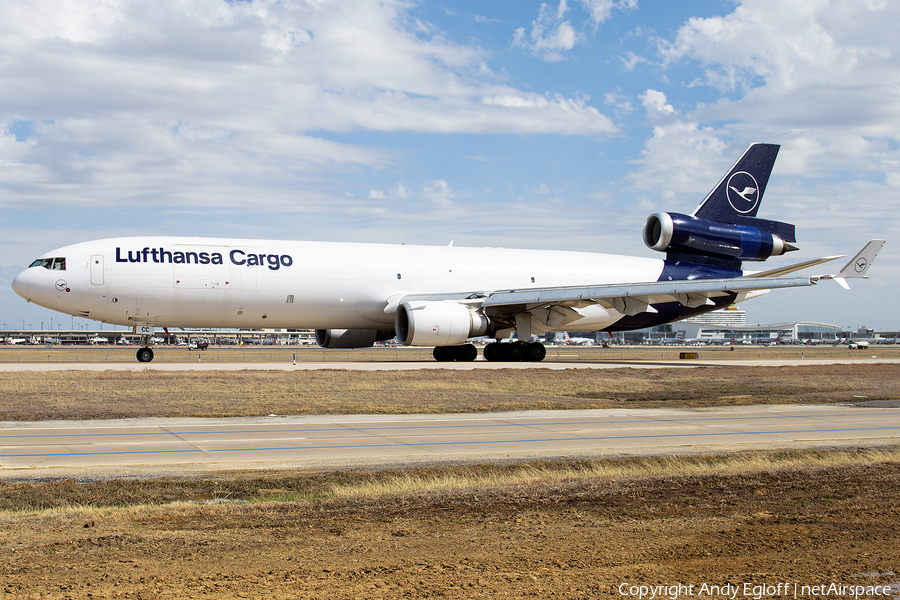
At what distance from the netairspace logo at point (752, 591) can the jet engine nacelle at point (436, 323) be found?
24.4m

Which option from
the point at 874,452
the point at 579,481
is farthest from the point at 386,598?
the point at 874,452

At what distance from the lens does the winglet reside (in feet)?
98.9

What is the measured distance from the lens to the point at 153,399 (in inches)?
675

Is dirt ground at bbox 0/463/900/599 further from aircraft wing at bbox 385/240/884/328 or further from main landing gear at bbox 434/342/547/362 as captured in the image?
main landing gear at bbox 434/342/547/362

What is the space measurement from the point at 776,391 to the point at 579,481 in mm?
15004

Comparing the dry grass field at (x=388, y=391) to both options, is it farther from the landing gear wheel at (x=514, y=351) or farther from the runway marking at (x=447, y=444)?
the landing gear wheel at (x=514, y=351)

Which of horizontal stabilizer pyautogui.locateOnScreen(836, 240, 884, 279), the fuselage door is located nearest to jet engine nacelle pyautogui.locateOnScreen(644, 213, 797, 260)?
horizontal stabilizer pyautogui.locateOnScreen(836, 240, 884, 279)

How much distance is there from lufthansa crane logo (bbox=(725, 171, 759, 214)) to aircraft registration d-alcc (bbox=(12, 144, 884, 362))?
67 millimetres

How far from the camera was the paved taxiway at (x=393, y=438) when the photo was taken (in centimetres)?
1023

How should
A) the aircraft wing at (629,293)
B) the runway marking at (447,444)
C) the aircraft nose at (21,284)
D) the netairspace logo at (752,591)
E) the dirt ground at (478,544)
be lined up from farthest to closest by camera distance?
the aircraft wing at (629,293) < the aircraft nose at (21,284) < the runway marking at (447,444) < the dirt ground at (478,544) < the netairspace logo at (752,591)

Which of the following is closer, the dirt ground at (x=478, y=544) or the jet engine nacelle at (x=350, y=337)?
the dirt ground at (x=478, y=544)

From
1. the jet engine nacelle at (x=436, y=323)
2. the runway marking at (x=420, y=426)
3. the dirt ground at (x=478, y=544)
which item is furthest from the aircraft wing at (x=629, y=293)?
the dirt ground at (x=478, y=544)

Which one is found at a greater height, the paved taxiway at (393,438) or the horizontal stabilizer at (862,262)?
the horizontal stabilizer at (862,262)

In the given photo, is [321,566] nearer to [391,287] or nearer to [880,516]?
[880,516]
